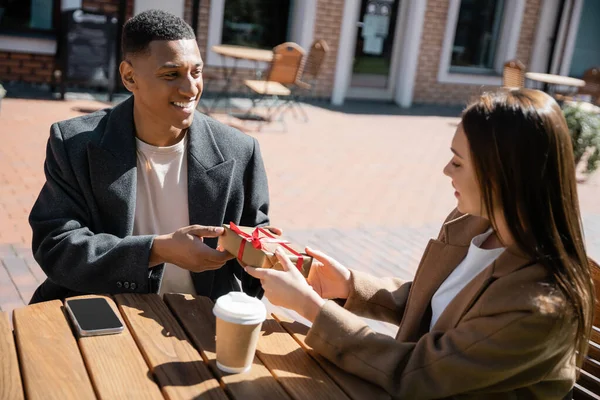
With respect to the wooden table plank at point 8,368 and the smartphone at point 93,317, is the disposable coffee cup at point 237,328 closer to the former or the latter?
the smartphone at point 93,317

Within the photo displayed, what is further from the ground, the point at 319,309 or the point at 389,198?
the point at 319,309

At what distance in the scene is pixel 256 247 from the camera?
2008mm

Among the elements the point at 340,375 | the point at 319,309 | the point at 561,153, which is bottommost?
the point at 340,375

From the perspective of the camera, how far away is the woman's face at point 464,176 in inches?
70.3

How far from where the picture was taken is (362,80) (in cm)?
1355

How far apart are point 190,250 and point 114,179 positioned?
0.39 metres

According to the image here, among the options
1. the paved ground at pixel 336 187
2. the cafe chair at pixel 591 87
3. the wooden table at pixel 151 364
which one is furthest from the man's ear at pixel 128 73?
the cafe chair at pixel 591 87

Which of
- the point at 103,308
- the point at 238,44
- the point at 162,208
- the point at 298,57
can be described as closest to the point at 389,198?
the point at 298,57

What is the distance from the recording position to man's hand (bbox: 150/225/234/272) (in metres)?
2.20

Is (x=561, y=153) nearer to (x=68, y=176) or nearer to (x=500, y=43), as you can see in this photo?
(x=68, y=176)

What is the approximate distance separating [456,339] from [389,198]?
5.43 meters

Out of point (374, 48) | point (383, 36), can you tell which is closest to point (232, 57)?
point (374, 48)

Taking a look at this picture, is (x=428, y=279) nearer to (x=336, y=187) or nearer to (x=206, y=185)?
(x=206, y=185)

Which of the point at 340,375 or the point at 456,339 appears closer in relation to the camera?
the point at 456,339
